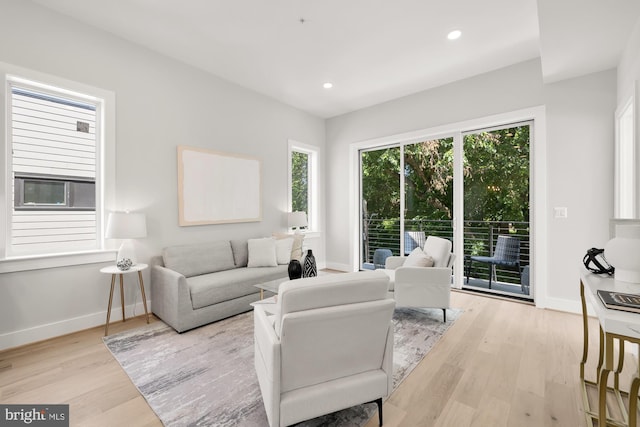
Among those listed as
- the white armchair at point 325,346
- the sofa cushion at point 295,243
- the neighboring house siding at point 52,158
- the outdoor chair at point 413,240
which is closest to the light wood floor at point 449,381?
the white armchair at point 325,346

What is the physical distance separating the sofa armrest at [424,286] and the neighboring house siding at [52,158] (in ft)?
10.7

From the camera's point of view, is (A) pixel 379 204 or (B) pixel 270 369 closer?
(B) pixel 270 369

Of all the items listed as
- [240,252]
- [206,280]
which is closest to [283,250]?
[240,252]

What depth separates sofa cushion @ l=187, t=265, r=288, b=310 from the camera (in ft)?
9.40

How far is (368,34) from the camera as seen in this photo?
2982 mm

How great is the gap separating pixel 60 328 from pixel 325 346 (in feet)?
9.30

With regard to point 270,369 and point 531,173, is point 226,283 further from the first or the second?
point 531,173

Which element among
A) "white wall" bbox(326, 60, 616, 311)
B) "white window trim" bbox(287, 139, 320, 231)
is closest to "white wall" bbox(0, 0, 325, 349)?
"white window trim" bbox(287, 139, 320, 231)

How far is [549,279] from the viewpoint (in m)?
3.42

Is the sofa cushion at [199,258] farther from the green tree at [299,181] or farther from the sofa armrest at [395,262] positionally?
the sofa armrest at [395,262]

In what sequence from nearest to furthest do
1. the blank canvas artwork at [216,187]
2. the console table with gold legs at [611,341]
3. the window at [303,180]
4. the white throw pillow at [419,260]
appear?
the console table with gold legs at [611,341] < the white throw pillow at [419,260] < the blank canvas artwork at [216,187] < the window at [303,180]

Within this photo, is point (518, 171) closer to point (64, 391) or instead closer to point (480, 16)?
point (480, 16)

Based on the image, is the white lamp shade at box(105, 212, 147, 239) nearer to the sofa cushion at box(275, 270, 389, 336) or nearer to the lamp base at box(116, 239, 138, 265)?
the lamp base at box(116, 239, 138, 265)

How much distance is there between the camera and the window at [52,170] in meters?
2.56
